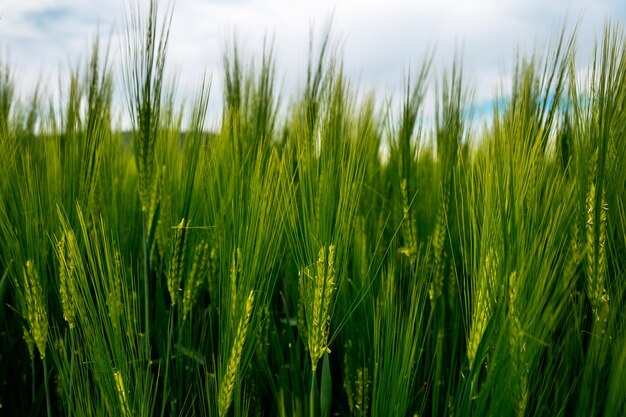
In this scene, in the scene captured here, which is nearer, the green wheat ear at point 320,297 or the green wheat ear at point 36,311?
the green wheat ear at point 320,297

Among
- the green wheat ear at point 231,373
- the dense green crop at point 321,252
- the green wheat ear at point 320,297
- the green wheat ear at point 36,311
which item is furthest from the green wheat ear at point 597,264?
the green wheat ear at point 36,311

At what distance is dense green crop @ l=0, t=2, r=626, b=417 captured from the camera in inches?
27.2

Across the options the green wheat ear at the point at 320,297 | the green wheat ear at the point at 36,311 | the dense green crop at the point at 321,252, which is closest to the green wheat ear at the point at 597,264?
the dense green crop at the point at 321,252

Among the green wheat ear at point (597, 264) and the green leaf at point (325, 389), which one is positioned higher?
the green wheat ear at point (597, 264)

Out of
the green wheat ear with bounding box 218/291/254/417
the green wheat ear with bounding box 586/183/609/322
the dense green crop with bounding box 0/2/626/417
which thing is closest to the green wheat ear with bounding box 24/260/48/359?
the dense green crop with bounding box 0/2/626/417

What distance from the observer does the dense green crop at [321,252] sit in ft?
2.27

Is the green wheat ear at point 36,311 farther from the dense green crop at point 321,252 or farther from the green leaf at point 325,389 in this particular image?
the green leaf at point 325,389

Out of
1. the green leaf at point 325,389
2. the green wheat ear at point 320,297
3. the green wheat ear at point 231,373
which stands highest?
the green wheat ear at point 320,297

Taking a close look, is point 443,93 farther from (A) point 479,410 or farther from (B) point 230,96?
(A) point 479,410

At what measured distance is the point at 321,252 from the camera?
693 mm

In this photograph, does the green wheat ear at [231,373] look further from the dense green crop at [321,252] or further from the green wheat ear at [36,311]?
the green wheat ear at [36,311]

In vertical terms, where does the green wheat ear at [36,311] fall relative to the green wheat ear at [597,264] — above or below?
below

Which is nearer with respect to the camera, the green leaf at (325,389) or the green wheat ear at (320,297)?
the green wheat ear at (320,297)

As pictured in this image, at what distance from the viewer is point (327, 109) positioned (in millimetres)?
883
